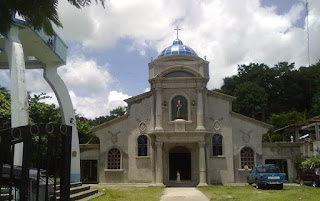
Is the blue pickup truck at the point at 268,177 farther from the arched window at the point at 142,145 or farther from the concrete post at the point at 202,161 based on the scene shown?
the arched window at the point at 142,145

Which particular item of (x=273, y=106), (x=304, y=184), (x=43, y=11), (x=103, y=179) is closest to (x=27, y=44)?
(x=43, y=11)

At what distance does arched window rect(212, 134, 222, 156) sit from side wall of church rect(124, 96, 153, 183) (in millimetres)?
4913

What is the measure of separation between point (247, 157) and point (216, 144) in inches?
102

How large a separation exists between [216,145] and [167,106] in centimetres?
489

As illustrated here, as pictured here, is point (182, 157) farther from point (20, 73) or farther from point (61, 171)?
point (61, 171)

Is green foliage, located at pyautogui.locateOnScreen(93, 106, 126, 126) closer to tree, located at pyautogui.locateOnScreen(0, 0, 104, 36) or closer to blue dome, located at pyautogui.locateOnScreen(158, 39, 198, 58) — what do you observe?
blue dome, located at pyautogui.locateOnScreen(158, 39, 198, 58)

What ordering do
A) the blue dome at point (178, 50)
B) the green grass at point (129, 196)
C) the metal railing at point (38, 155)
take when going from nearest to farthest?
the metal railing at point (38, 155) → the green grass at point (129, 196) → the blue dome at point (178, 50)

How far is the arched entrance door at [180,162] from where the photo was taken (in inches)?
1077

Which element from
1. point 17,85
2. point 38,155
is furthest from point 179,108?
point 38,155

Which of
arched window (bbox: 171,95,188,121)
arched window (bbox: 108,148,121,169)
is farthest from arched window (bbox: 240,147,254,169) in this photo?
arched window (bbox: 108,148,121,169)

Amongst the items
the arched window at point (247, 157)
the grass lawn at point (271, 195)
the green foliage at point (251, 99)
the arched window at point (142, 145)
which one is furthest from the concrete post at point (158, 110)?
the green foliage at point (251, 99)

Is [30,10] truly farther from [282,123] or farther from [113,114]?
[113,114]

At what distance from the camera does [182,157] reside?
27.6 metres

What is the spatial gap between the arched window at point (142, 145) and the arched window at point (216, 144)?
206 inches
